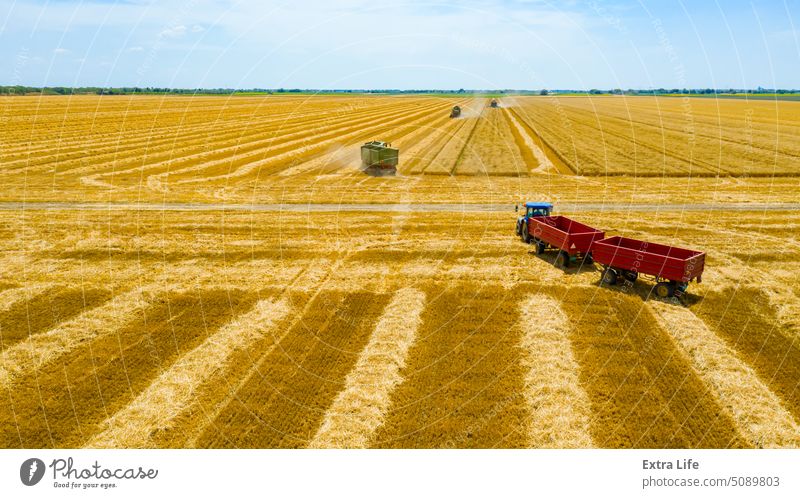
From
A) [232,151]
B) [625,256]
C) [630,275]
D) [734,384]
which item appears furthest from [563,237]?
[232,151]

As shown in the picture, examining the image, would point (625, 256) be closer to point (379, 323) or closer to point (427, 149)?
point (379, 323)

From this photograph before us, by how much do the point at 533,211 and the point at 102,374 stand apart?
75.3 feet

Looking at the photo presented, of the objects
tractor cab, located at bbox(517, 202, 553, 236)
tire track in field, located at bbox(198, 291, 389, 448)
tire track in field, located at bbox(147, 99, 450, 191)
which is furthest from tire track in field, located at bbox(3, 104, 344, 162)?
tractor cab, located at bbox(517, 202, 553, 236)

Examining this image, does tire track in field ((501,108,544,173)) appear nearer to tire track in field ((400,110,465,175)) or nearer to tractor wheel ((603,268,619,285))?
tire track in field ((400,110,465,175))

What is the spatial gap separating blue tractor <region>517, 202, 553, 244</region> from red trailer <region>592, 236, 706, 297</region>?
5477 millimetres

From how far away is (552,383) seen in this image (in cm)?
1455

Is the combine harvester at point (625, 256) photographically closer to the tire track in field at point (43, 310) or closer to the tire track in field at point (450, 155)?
the tire track in field at point (43, 310)

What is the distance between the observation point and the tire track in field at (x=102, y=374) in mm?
12648

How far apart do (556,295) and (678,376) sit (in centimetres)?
644

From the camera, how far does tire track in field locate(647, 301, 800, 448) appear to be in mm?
12375

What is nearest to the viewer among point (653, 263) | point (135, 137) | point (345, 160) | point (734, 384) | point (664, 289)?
point (734, 384)

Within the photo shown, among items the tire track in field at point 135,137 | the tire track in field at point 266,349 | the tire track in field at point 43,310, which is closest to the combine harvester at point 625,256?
the tire track in field at point 266,349

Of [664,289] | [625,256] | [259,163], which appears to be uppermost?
[259,163]
